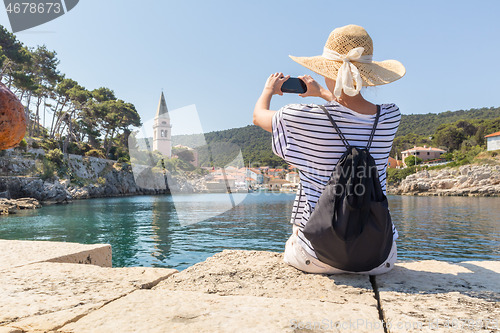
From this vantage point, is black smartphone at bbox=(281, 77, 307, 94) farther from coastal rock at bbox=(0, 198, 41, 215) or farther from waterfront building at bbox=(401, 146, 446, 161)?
waterfront building at bbox=(401, 146, 446, 161)

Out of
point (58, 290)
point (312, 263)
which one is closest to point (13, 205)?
point (58, 290)

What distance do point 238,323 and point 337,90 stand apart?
1046 mm

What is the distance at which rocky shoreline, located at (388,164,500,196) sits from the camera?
1574 inches

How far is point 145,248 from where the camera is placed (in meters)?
9.38

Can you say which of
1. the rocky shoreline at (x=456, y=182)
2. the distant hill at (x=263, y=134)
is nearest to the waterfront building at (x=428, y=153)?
the distant hill at (x=263, y=134)

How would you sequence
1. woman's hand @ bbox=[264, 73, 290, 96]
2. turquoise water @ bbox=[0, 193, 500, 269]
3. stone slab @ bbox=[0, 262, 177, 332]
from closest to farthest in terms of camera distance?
1. stone slab @ bbox=[0, 262, 177, 332]
2. woman's hand @ bbox=[264, 73, 290, 96]
3. turquoise water @ bbox=[0, 193, 500, 269]

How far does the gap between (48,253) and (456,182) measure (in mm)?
49416

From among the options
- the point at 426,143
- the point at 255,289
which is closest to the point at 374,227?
the point at 255,289

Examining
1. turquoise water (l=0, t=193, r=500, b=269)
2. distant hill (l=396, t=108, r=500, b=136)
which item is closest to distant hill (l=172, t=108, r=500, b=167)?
distant hill (l=396, t=108, r=500, b=136)

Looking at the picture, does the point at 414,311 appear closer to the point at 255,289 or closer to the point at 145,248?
the point at 255,289

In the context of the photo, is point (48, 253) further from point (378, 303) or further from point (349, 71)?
point (349, 71)

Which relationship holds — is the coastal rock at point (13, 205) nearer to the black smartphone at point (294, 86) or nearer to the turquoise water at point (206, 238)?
the turquoise water at point (206, 238)

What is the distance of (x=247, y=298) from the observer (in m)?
1.30

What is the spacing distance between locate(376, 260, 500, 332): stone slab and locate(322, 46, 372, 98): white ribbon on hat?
2.80 feet
